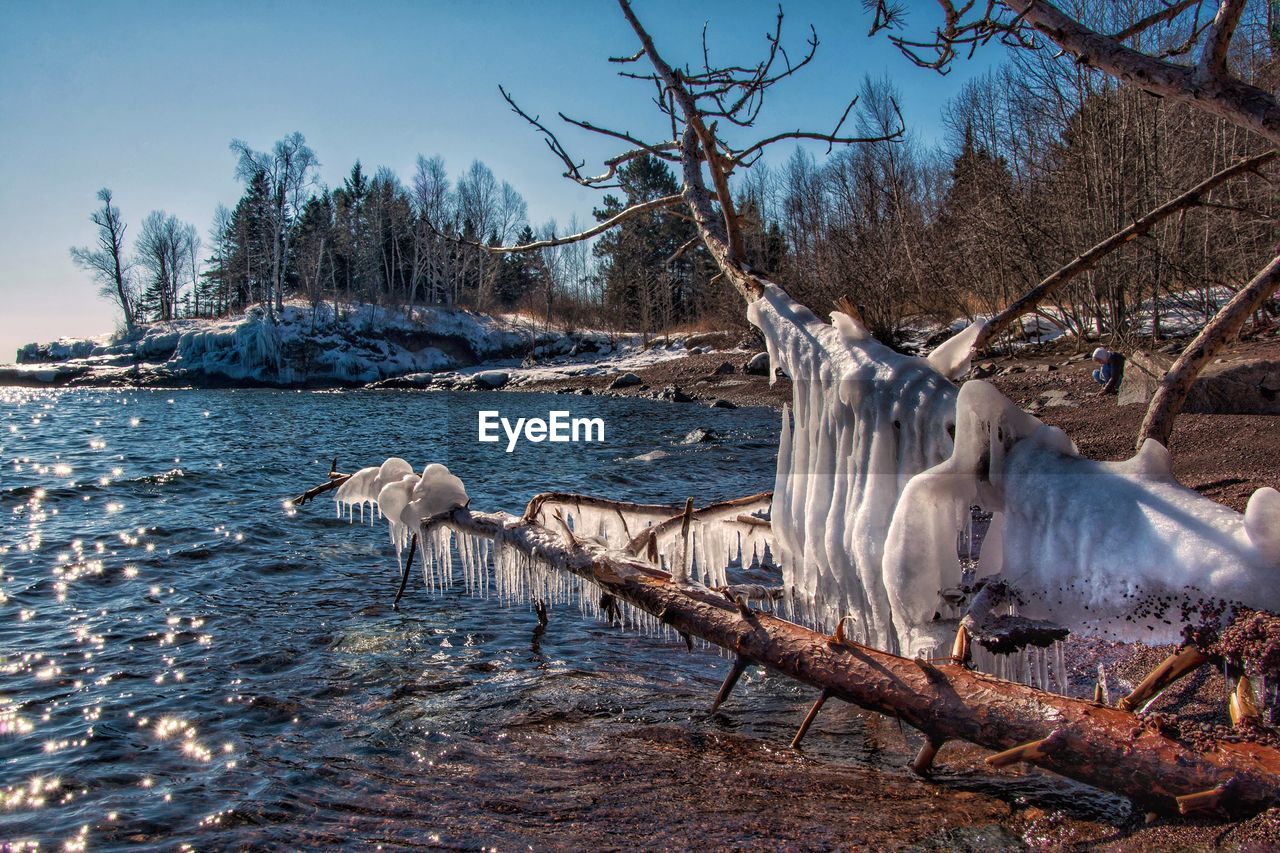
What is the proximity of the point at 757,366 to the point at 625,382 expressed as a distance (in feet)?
22.8

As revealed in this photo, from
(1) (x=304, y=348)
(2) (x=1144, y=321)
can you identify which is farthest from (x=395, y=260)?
(2) (x=1144, y=321)

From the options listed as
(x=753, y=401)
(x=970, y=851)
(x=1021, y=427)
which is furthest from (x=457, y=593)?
(x=753, y=401)

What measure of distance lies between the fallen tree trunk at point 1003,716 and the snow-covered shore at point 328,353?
129 feet

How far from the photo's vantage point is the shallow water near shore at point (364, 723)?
373cm

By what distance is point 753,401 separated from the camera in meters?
29.6

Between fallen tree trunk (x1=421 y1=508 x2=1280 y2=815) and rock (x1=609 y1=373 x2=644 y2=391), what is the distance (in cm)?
3341

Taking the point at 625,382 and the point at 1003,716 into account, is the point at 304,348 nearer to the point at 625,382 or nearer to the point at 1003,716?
the point at 625,382

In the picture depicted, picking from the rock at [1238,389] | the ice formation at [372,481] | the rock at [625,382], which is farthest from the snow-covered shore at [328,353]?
the ice formation at [372,481]

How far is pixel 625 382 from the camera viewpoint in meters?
37.1

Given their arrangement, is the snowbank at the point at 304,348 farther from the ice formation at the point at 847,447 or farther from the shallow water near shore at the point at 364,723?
the ice formation at the point at 847,447

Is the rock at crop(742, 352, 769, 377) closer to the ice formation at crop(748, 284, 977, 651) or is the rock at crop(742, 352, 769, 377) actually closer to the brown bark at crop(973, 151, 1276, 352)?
the brown bark at crop(973, 151, 1276, 352)

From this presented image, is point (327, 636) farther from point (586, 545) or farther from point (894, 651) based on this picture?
point (894, 651)

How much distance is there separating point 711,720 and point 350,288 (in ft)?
209

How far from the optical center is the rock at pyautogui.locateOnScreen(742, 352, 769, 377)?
1291 inches
